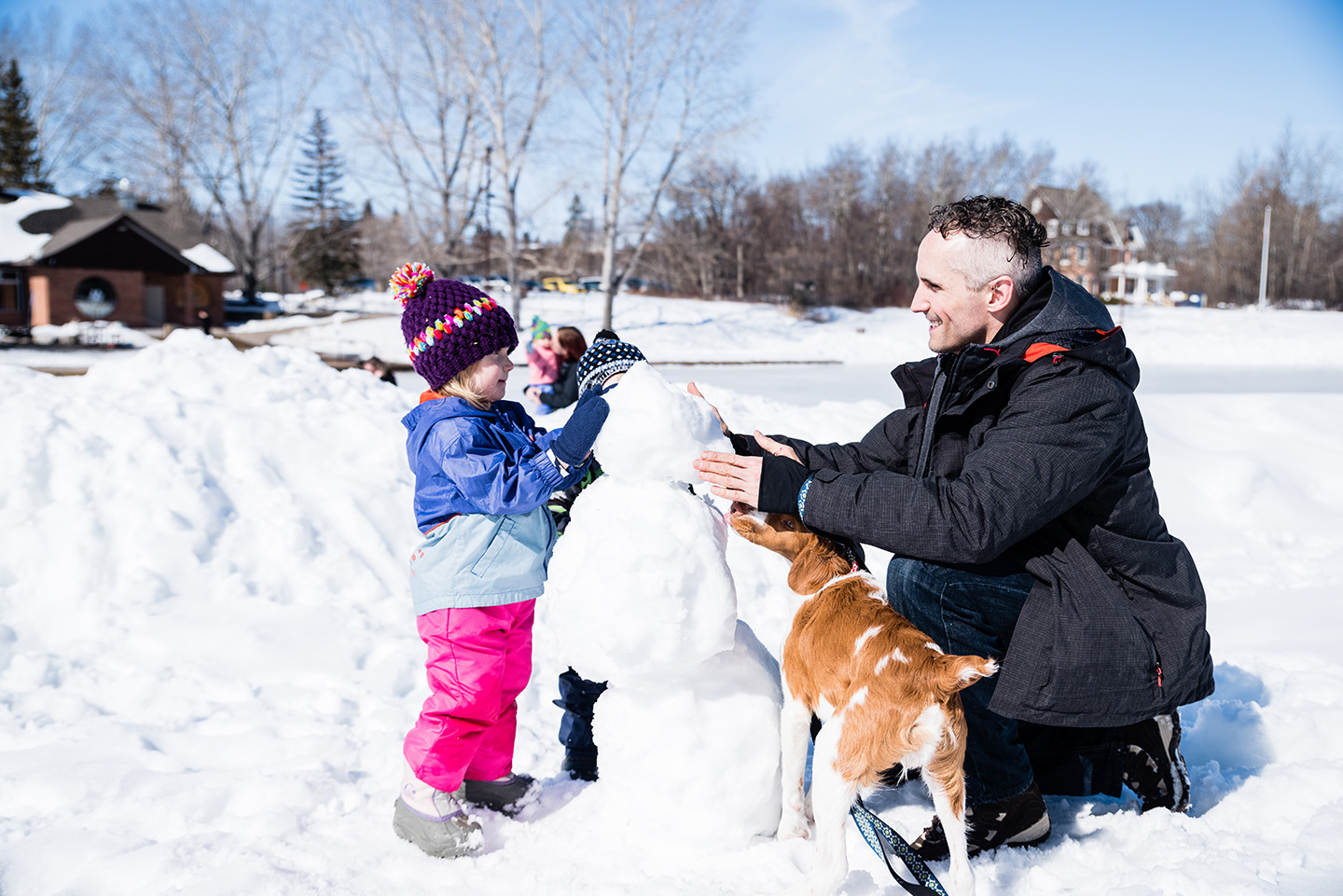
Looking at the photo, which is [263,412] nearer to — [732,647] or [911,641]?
[732,647]

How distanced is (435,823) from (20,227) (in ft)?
128

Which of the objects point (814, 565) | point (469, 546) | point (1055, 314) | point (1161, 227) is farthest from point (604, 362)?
point (1161, 227)

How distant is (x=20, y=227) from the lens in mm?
31734

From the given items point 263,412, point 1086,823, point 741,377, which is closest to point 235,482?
point 263,412

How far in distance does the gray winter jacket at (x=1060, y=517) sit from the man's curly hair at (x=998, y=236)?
9 centimetres

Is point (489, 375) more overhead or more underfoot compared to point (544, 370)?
more overhead

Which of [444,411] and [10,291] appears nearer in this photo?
[444,411]

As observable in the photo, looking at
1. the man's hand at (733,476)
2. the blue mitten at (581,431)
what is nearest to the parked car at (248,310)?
the blue mitten at (581,431)

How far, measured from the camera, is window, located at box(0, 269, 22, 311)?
30422 mm

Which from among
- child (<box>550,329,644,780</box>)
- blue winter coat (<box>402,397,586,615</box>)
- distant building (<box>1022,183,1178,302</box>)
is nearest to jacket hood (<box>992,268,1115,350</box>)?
child (<box>550,329,644,780</box>)

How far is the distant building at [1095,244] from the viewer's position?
1842 inches

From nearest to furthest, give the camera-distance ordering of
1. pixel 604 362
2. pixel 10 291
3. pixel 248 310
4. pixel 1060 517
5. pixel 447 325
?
pixel 1060 517, pixel 447 325, pixel 604 362, pixel 10 291, pixel 248 310

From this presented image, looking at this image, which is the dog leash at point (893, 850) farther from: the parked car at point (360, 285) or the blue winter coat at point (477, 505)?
the parked car at point (360, 285)

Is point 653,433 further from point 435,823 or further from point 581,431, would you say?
point 435,823
